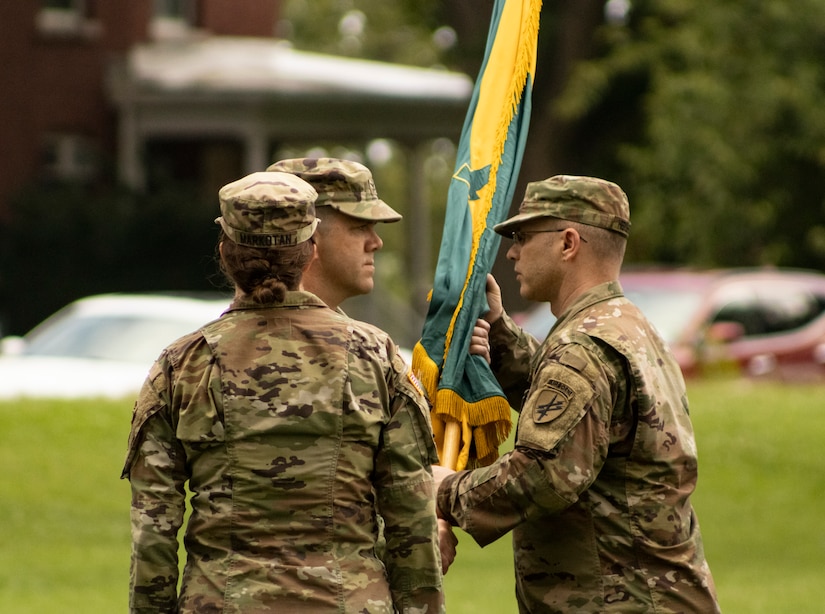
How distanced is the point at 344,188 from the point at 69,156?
73.1ft

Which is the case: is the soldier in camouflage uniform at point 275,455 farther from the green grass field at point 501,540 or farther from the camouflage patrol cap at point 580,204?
the green grass field at point 501,540

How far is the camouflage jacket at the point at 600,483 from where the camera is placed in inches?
169

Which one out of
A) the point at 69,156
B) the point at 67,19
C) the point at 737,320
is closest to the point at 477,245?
the point at 737,320

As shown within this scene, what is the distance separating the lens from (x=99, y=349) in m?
14.1

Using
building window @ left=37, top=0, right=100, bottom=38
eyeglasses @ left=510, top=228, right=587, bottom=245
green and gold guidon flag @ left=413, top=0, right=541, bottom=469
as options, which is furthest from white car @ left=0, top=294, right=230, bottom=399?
building window @ left=37, top=0, right=100, bottom=38

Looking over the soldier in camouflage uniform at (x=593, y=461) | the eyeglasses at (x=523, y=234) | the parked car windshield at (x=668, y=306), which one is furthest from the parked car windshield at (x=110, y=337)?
the soldier in camouflage uniform at (x=593, y=461)

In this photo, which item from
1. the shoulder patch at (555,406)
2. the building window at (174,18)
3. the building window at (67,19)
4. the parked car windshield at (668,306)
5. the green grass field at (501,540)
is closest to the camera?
the shoulder patch at (555,406)

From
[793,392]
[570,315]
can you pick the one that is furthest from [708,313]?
[570,315]

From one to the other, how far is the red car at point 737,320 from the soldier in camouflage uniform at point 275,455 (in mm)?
10988

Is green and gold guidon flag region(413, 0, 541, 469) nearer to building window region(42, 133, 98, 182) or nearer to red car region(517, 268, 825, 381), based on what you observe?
red car region(517, 268, 825, 381)

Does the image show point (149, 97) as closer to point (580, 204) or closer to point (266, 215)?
point (580, 204)

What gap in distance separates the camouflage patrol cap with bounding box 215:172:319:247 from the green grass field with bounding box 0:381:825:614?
5.80 m

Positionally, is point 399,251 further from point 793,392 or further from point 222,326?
point 222,326

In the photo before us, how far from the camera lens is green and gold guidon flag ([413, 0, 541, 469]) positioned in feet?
16.4
